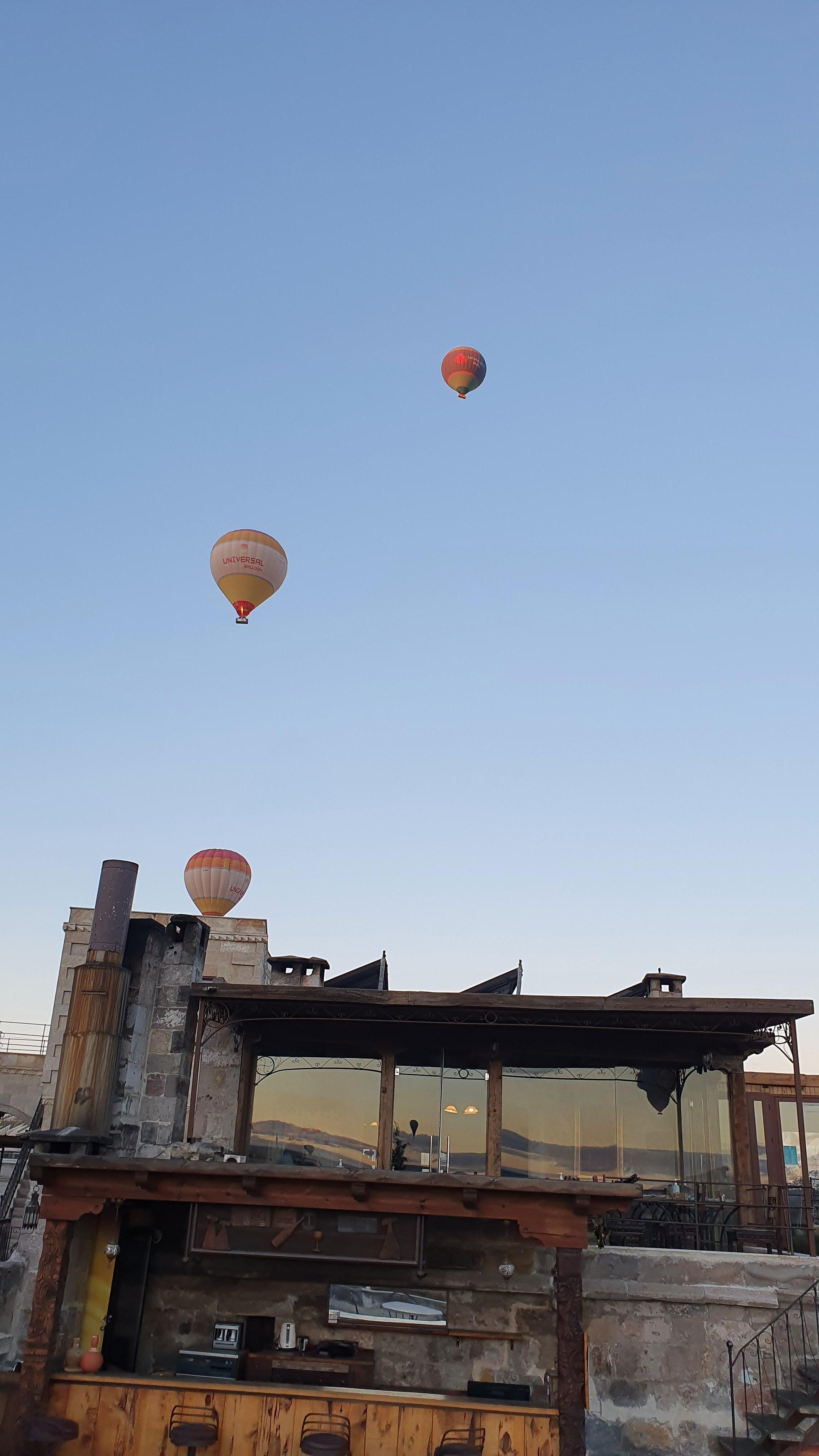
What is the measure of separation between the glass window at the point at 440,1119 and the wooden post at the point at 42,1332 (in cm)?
774

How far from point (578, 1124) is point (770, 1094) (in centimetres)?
398

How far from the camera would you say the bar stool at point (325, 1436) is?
12031mm

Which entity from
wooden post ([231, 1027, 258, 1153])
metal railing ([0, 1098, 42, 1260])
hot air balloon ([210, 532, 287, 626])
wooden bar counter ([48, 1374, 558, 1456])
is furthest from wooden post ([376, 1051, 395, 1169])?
hot air balloon ([210, 532, 287, 626])

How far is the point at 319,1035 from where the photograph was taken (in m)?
20.2

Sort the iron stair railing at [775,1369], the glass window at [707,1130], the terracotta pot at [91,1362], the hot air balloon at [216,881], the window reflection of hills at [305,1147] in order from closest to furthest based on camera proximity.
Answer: the iron stair railing at [775,1369], the terracotta pot at [91,1362], the glass window at [707,1130], the window reflection of hills at [305,1147], the hot air balloon at [216,881]

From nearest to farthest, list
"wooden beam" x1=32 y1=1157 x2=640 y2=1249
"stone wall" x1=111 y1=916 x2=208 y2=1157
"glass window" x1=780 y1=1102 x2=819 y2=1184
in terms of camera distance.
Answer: "wooden beam" x1=32 y1=1157 x2=640 y2=1249 → "stone wall" x1=111 y1=916 x2=208 y2=1157 → "glass window" x1=780 y1=1102 x2=819 y2=1184

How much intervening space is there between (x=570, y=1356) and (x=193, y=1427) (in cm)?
434

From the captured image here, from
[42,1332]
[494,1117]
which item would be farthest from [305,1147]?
[42,1332]

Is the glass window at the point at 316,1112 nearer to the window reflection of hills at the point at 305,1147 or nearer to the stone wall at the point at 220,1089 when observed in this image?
the window reflection of hills at the point at 305,1147

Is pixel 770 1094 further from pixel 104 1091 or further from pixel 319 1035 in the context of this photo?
pixel 104 1091

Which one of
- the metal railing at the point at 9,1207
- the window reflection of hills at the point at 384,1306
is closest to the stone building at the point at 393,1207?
the window reflection of hills at the point at 384,1306

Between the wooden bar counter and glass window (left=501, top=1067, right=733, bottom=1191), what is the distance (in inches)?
270

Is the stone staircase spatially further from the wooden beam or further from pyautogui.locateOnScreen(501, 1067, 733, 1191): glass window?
pyautogui.locateOnScreen(501, 1067, 733, 1191): glass window

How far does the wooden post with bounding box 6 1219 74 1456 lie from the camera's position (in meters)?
12.7
